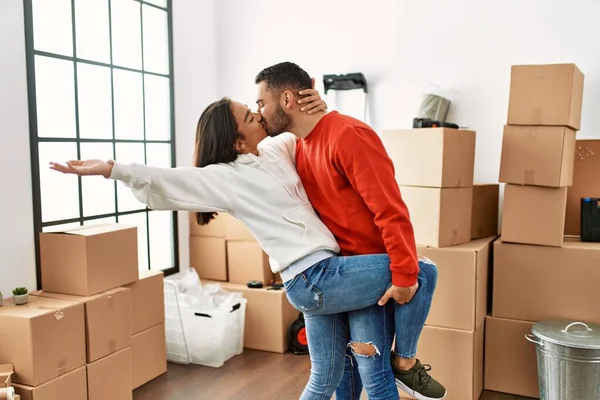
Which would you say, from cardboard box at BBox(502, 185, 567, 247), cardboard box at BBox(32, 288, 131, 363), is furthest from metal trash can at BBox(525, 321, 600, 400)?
cardboard box at BBox(32, 288, 131, 363)

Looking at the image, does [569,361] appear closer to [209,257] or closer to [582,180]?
[582,180]

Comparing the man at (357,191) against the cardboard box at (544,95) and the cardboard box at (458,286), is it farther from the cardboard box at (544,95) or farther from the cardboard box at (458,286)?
the cardboard box at (544,95)

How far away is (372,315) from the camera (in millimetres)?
1721

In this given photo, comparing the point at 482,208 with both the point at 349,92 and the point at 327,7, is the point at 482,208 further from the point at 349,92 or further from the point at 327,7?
the point at 327,7

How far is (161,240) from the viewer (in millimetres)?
3861

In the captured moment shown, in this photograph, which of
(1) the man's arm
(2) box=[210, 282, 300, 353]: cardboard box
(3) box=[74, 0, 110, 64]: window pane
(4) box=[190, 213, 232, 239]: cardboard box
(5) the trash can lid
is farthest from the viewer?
(4) box=[190, 213, 232, 239]: cardboard box

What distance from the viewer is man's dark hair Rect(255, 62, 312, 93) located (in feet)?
5.83

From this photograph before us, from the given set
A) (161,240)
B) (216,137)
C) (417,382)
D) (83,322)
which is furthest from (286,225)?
(161,240)

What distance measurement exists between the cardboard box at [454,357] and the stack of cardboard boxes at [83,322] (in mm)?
1520

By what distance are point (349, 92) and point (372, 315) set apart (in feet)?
7.61

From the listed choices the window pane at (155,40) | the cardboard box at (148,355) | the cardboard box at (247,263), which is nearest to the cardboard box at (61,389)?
the cardboard box at (148,355)

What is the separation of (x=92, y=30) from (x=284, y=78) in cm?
195

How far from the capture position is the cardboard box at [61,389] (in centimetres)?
230

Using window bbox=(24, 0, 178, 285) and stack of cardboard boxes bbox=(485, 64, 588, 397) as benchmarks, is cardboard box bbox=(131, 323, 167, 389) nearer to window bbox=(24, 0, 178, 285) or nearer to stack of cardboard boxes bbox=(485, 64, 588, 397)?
window bbox=(24, 0, 178, 285)
